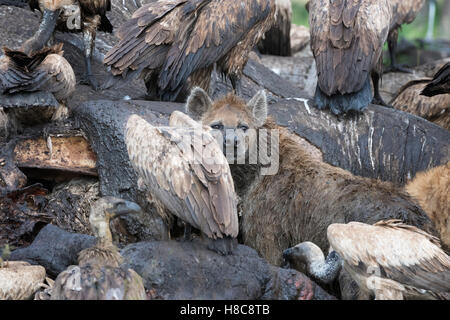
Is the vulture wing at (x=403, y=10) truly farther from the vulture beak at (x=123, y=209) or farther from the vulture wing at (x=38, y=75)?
the vulture beak at (x=123, y=209)

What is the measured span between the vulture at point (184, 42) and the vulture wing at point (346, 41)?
726mm

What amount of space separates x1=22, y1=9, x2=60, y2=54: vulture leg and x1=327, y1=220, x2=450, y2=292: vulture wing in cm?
418

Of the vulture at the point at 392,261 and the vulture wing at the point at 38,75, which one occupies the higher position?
the vulture wing at the point at 38,75

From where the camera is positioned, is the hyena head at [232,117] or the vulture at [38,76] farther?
the vulture at [38,76]

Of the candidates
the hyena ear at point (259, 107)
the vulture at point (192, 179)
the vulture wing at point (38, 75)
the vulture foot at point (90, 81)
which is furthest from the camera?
the vulture foot at point (90, 81)

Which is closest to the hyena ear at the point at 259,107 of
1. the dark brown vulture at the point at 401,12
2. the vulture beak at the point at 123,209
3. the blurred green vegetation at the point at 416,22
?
the vulture beak at the point at 123,209

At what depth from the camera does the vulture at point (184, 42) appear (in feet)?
25.3

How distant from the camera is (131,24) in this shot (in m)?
7.91

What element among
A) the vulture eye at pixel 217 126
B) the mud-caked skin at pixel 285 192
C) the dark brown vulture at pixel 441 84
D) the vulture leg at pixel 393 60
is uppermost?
the vulture eye at pixel 217 126

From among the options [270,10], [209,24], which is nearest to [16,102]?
[209,24]

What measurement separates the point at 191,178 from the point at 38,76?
2768mm

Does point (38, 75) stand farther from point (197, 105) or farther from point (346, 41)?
point (346, 41)

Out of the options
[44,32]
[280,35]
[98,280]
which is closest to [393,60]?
[280,35]

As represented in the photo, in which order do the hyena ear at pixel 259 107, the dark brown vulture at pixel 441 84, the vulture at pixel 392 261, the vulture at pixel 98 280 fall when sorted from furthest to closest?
the dark brown vulture at pixel 441 84, the hyena ear at pixel 259 107, the vulture at pixel 392 261, the vulture at pixel 98 280
